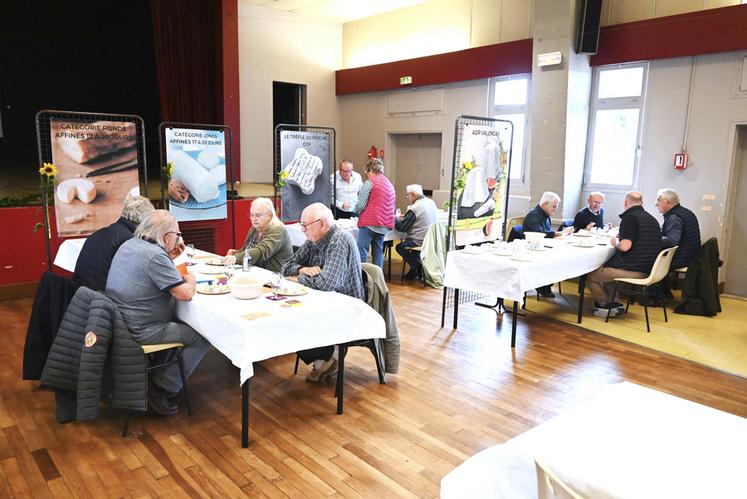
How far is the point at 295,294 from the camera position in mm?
3176

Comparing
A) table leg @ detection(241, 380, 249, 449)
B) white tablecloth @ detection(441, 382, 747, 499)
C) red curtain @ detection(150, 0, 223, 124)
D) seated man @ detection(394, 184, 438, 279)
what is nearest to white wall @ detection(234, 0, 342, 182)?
red curtain @ detection(150, 0, 223, 124)

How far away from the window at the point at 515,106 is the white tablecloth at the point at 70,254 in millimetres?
5702

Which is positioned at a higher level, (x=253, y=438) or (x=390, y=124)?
(x=390, y=124)

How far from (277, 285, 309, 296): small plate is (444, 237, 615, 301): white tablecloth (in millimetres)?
1856

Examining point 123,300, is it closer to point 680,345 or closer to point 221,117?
point 680,345

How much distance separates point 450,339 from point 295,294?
197cm

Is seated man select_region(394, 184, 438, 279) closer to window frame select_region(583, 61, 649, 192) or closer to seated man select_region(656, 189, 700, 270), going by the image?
window frame select_region(583, 61, 649, 192)

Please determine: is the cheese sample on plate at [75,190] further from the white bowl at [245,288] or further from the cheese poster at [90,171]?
the white bowl at [245,288]

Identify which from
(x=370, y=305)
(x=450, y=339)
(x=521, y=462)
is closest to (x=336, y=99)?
(x=450, y=339)

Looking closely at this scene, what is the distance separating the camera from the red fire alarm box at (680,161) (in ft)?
21.2

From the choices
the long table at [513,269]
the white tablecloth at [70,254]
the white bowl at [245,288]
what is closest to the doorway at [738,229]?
the long table at [513,269]

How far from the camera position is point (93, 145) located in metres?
4.84

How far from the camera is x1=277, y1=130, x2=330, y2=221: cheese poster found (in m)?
5.66

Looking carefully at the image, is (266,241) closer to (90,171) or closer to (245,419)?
(245,419)
